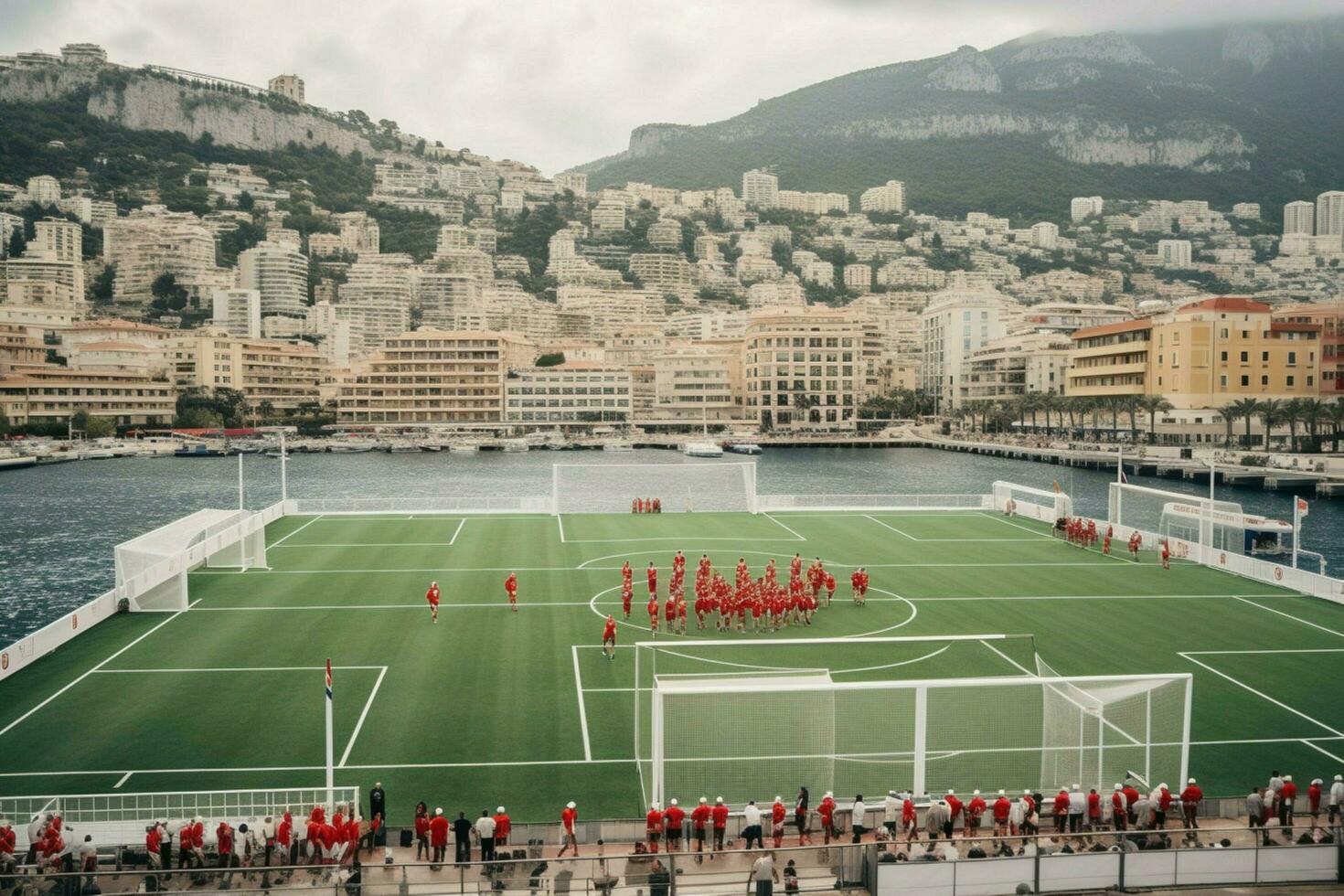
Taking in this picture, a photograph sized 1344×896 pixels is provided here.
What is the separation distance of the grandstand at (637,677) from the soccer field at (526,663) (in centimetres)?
10

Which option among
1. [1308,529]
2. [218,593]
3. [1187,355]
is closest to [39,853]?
[218,593]

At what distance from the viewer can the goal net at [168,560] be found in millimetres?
30656

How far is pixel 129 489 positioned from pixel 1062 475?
289ft

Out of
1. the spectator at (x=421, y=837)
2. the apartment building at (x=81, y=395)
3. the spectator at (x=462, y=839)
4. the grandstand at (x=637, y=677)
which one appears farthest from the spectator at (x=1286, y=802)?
the apartment building at (x=81, y=395)

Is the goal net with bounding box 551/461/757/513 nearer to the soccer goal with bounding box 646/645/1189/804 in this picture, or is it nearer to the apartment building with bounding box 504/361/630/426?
the soccer goal with bounding box 646/645/1189/804

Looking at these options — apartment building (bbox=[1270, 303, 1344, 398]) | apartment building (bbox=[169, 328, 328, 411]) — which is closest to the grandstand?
apartment building (bbox=[1270, 303, 1344, 398])

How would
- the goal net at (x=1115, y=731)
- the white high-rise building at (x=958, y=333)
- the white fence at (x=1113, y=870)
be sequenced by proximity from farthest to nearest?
the white high-rise building at (x=958, y=333) → the goal net at (x=1115, y=731) → the white fence at (x=1113, y=870)

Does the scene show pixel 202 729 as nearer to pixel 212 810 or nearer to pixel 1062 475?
pixel 212 810

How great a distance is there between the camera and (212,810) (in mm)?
16016

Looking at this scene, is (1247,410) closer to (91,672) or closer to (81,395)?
(91,672)

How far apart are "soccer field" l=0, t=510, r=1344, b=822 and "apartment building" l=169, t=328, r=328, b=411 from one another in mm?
131271

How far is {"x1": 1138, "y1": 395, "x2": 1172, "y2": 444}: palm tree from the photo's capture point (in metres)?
108

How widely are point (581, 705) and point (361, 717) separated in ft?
15.1

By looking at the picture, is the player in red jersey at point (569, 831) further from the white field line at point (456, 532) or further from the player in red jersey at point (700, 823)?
the white field line at point (456, 532)
